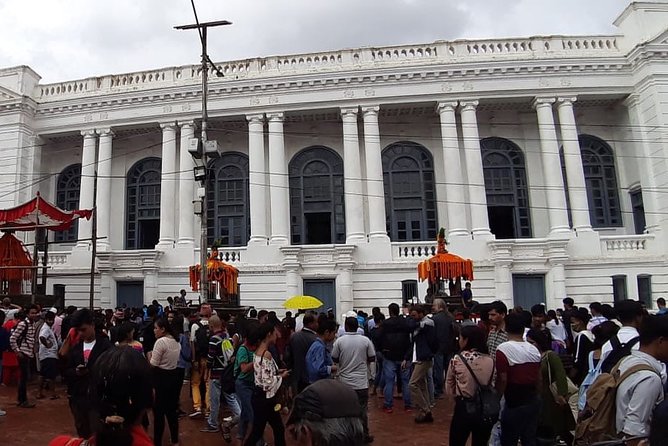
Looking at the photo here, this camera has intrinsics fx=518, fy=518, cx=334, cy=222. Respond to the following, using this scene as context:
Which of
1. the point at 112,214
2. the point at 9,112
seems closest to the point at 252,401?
the point at 112,214

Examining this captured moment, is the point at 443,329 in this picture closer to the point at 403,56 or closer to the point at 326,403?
the point at 326,403

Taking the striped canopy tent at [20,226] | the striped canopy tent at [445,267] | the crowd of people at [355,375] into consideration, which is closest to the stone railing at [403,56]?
the striped canopy tent at [20,226]

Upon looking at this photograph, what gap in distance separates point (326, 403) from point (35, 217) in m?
19.1

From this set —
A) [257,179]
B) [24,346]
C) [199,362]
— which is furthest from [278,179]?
[199,362]

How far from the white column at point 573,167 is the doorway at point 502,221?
3024 mm

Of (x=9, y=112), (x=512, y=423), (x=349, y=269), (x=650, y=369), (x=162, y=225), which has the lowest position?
(x=512, y=423)

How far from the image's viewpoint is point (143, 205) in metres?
26.5

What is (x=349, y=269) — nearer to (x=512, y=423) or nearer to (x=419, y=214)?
(x=419, y=214)

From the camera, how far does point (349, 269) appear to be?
71.3 ft

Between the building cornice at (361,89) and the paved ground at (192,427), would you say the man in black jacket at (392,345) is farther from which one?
the building cornice at (361,89)

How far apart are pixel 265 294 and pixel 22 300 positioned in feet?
29.9

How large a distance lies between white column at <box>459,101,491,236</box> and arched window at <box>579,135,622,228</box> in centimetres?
573

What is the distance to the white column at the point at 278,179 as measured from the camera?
2334cm

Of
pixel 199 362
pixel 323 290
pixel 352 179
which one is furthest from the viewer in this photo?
pixel 352 179
